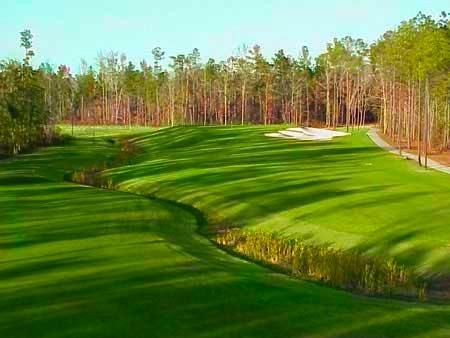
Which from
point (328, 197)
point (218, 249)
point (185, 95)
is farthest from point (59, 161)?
point (185, 95)

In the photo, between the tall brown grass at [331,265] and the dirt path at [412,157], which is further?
the dirt path at [412,157]

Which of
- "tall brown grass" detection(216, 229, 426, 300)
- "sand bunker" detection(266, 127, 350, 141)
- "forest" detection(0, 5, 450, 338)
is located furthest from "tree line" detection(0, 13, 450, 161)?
"tall brown grass" detection(216, 229, 426, 300)

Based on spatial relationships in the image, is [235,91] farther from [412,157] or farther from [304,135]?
[412,157]

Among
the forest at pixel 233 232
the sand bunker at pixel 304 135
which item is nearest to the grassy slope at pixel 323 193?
the forest at pixel 233 232

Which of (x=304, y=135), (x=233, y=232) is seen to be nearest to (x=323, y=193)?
(x=233, y=232)

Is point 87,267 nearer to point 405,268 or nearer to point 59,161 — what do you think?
point 405,268

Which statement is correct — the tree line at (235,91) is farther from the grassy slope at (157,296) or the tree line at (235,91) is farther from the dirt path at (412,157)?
the grassy slope at (157,296)

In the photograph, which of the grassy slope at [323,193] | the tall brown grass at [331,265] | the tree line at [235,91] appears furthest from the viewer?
the tree line at [235,91]
